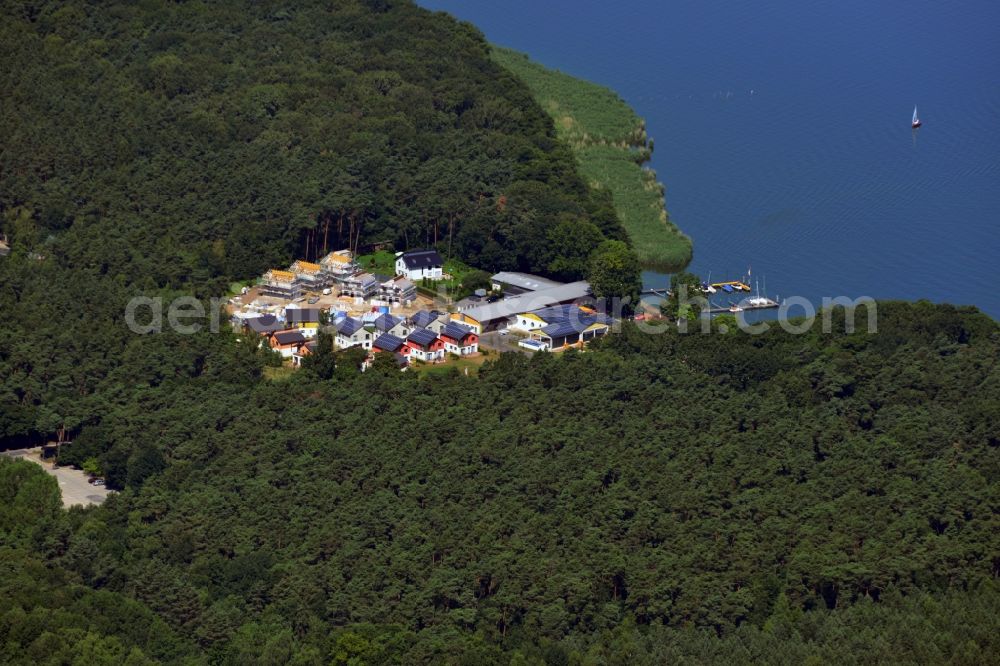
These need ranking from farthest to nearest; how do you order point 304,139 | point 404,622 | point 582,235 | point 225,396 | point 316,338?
point 304,139 → point 582,235 → point 316,338 → point 225,396 → point 404,622

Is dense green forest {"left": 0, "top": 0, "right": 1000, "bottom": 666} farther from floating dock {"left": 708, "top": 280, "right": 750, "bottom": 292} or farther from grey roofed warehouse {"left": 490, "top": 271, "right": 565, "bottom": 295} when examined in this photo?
floating dock {"left": 708, "top": 280, "right": 750, "bottom": 292}

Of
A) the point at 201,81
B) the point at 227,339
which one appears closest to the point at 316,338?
the point at 227,339

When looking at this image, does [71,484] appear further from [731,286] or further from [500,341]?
[731,286]

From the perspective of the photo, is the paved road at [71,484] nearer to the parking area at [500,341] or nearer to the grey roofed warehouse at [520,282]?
the parking area at [500,341]

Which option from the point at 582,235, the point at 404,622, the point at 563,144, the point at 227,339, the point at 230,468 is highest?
the point at 563,144

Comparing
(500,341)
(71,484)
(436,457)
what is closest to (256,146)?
(500,341)

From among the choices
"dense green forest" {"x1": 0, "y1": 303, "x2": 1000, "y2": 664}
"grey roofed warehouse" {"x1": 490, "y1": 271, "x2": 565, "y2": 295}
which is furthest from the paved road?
"grey roofed warehouse" {"x1": 490, "y1": 271, "x2": 565, "y2": 295}

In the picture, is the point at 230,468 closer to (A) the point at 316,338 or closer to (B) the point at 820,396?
(A) the point at 316,338

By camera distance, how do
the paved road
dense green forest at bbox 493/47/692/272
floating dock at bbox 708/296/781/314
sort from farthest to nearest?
1. dense green forest at bbox 493/47/692/272
2. floating dock at bbox 708/296/781/314
3. the paved road
